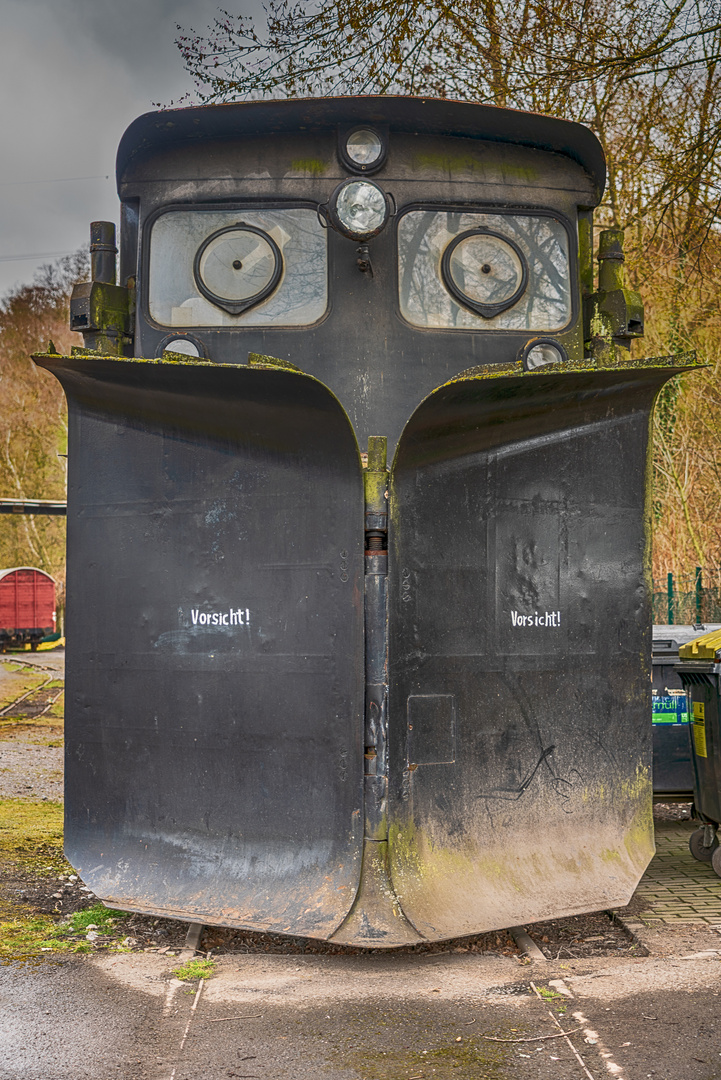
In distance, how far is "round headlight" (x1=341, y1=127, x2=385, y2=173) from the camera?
4.74 metres

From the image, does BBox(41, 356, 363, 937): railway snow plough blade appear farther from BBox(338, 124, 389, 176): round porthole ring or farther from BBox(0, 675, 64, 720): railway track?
BBox(0, 675, 64, 720): railway track

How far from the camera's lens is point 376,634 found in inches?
158

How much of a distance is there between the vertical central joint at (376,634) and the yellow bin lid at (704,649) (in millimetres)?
2798

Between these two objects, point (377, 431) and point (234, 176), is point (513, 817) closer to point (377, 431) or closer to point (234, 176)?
point (377, 431)

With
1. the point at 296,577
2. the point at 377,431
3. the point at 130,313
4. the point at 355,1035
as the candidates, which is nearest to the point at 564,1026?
the point at 355,1035

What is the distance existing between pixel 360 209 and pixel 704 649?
131 inches

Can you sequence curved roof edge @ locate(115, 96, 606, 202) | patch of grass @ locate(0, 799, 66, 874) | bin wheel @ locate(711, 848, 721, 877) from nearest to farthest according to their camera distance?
curved roof edge @ locate(115, 96, 606, 202) → bin wheel @ locate(711, 848, 721, 877) → patch of grass @ locate(0, 799, 66, 874)

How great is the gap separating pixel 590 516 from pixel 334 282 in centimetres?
158

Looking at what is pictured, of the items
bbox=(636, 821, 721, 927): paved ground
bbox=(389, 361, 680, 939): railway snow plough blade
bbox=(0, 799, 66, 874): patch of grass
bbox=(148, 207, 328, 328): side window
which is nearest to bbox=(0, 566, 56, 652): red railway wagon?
bbox=(0, 799, 66, 874): patch of grass

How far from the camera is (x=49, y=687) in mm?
20531

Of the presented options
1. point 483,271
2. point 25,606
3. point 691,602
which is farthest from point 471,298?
point 25,606

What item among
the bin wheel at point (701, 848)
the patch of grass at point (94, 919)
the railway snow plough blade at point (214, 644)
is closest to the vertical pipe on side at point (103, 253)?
the railway snow plough blade at point (214, 644)

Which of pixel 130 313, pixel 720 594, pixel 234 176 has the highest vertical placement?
pixel 234 176

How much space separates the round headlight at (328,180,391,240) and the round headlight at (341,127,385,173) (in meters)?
0.24
